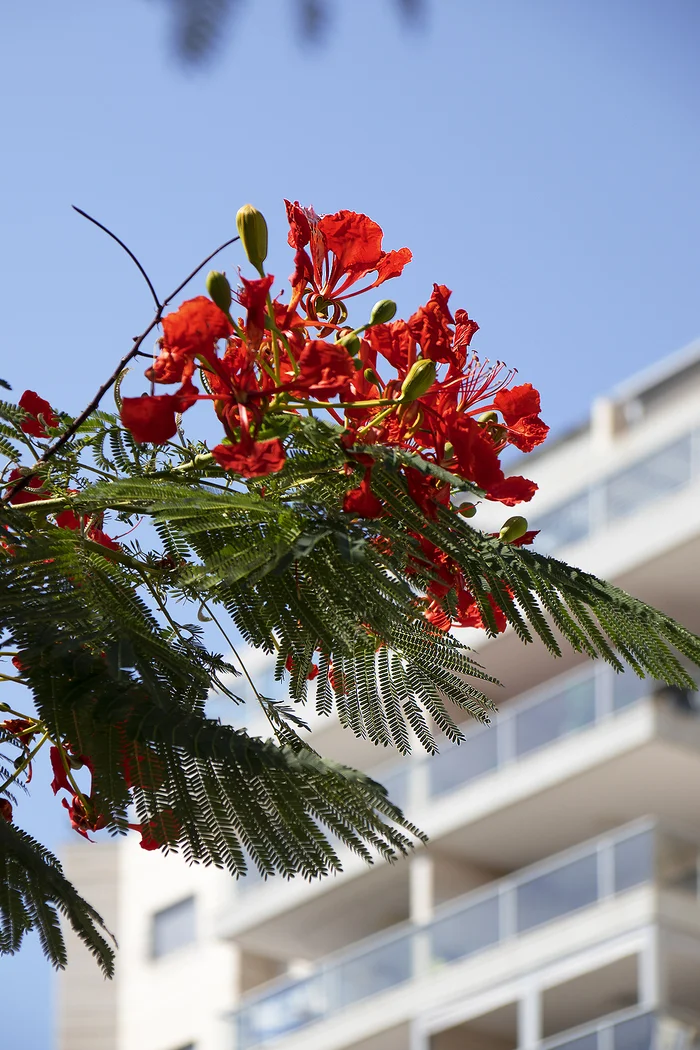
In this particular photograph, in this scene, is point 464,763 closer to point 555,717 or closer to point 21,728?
point 555,717

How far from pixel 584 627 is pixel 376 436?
341 mm

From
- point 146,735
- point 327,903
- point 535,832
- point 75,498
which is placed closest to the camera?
point 146,735

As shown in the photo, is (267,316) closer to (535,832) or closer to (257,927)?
(535,832)

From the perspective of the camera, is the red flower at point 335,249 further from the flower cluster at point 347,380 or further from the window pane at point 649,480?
the window pane at point 649,480

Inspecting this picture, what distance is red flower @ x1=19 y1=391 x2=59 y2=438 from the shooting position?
1967 mm

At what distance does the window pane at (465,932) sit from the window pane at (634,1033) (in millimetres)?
2375

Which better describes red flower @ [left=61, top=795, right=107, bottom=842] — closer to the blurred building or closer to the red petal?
the red petal

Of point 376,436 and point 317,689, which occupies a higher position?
point 376,436

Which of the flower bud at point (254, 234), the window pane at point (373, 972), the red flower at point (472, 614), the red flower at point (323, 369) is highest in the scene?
the window pane at point (373, 972)

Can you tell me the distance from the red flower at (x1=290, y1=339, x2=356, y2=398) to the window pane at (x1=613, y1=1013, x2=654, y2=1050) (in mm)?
13580

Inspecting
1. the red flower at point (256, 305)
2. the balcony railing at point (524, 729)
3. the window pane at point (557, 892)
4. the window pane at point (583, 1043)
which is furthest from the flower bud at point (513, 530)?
the window pane at point (557, 892)

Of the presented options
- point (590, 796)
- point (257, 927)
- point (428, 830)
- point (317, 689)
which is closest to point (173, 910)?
point (257, 927)

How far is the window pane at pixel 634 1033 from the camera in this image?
14.2 meters

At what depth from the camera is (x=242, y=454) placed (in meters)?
1.71
